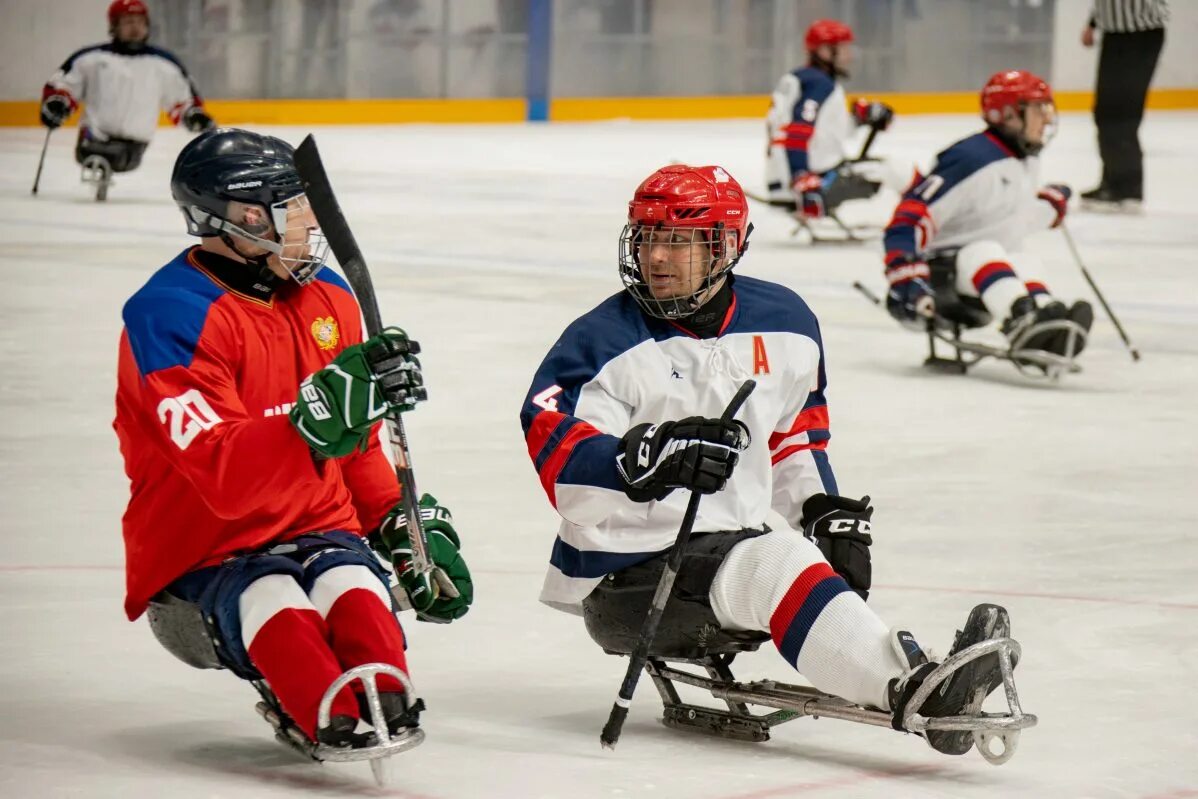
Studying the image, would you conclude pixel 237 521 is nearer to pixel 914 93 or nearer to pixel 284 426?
pixel 284 426

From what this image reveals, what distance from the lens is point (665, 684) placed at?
10.8 ft

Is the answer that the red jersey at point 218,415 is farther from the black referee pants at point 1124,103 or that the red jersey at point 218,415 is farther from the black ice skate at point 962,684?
the black referee pants at point 1124,103

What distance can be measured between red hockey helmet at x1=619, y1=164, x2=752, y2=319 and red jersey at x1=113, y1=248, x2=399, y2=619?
0.44 metres

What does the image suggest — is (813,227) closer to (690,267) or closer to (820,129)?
(820,129)

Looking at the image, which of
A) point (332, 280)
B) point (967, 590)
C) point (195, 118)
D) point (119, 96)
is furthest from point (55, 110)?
point (332, 280)

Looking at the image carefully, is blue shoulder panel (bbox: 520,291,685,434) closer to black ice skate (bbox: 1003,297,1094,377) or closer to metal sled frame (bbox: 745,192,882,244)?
black ice skate (bbox: 1003,297,1094,377)

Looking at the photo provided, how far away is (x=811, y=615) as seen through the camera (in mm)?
3000

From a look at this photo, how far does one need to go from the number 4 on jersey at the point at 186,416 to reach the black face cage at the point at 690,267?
0.67 metres

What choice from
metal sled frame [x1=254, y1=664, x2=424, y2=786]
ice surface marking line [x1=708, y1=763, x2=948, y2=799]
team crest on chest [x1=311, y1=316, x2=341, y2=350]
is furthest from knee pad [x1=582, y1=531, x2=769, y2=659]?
team crest on chest [x1=311, y1=316, x2=341, y2=350]

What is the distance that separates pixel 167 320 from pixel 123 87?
401 inches

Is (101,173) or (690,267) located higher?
(690,267)

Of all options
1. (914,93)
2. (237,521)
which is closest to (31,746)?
(237,521)

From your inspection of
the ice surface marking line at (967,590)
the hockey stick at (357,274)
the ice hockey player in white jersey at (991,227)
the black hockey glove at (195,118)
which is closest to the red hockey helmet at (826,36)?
the black hockey glove at (195,118)

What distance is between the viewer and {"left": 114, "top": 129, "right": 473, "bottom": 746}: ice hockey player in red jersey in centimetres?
287
